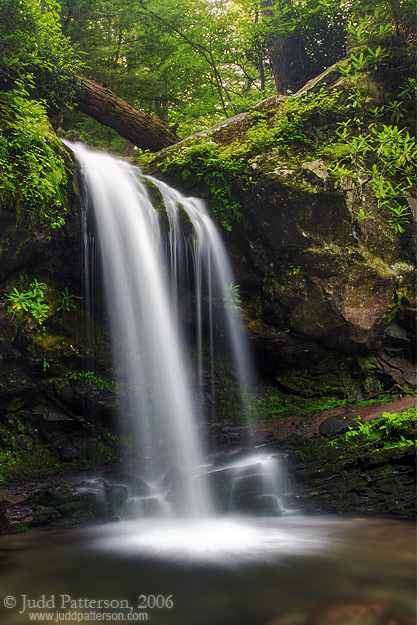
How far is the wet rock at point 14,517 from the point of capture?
4375mm

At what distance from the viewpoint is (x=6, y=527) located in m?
4.36

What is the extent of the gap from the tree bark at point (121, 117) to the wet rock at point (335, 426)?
294 inches

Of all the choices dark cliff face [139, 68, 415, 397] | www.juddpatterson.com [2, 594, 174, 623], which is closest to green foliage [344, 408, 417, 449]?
dark cliff face [139, 68, 415, 397]

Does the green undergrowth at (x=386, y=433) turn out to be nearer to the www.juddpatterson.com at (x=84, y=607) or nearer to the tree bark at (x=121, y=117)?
the www.juddpatterson.com at (x=84, y=607)

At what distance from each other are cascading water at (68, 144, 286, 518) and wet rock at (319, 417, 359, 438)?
201 cm

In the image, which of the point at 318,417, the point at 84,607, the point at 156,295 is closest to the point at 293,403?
the point at 318,417

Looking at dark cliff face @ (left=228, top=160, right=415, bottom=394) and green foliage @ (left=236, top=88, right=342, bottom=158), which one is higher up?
green foliage @ (left=236, top=88, right=342, bottom=158)

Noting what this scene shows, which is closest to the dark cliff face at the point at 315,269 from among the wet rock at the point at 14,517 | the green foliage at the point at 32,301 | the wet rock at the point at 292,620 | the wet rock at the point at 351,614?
the green foliage at the point at 32,301

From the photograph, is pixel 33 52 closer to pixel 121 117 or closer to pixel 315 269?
pixel 121 117

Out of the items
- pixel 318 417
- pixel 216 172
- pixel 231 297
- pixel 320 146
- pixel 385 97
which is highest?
pixel 385 97

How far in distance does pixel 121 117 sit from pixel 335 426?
320 inches

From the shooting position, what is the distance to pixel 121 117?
931 cm

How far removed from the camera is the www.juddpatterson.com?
8.44 ft

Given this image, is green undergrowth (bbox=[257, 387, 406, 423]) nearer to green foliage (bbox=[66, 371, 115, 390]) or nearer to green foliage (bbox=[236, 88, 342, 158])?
green foliage (bbox=[66, 371, 115, 390])
